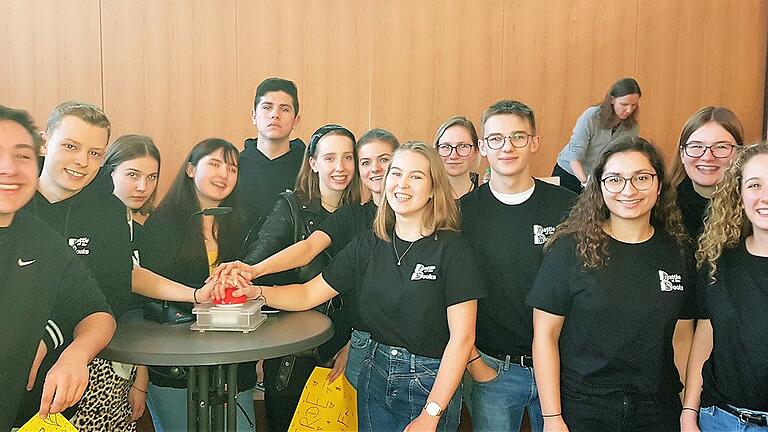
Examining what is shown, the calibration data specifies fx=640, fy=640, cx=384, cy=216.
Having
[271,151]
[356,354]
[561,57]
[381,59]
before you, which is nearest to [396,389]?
[356,354]

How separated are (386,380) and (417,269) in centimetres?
37

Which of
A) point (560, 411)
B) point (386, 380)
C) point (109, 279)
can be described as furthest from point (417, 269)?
point (109, 279)

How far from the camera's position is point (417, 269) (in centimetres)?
204

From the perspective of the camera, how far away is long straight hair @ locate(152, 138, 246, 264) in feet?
8.20

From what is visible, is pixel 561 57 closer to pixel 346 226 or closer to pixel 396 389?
pixel 346 226

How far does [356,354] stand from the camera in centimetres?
226

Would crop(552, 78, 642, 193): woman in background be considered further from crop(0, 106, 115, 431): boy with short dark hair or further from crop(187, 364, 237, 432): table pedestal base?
crop(0, 106, 115, 431): boy with short dark hair

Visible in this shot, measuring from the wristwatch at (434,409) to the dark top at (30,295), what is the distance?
1.01m

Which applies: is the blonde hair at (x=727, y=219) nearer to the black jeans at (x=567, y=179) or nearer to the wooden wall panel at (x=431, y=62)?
the black jeans at (x=567, y=179)

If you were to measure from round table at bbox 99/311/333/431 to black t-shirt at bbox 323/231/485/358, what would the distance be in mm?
192

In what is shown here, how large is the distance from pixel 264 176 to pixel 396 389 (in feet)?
5.11

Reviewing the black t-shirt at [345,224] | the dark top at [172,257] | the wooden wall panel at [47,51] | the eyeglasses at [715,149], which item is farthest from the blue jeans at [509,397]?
the wooden wall panel at [47,51]

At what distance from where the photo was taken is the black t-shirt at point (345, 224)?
2463 millimetres

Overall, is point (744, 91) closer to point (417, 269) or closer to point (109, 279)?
point (417, 269)
